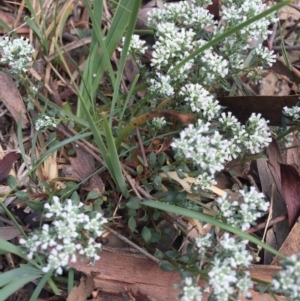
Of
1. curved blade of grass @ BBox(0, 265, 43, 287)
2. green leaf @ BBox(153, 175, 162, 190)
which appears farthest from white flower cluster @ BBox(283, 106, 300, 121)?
curved blade of grass @ BBox(0, 265, 43, 287)

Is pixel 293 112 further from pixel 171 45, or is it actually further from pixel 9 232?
pixel 9 232

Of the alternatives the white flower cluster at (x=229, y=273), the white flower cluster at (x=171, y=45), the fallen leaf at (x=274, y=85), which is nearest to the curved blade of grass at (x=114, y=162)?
the white flower cluster at (x=171, y=45)

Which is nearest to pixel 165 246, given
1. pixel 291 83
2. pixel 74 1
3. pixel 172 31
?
pixel 172 31

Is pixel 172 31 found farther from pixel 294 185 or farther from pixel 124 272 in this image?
pixel 124 272

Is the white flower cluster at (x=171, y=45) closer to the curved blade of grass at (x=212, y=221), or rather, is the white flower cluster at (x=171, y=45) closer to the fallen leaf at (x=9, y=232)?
the curved blade of grass at (x=212, y=221)

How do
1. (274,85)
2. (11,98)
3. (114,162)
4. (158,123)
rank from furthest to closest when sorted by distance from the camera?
(274,85), (11,98), (158,123), (114,162)

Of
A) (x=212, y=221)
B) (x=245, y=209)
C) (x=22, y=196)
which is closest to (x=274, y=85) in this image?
(x=245, y=209)

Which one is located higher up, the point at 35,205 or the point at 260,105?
the point at 260,105

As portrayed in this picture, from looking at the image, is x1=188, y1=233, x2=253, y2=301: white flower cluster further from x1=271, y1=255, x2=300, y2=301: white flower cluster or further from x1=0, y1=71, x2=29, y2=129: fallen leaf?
x1=0, y1=71, x2=29, y2=129: fallen leaf
